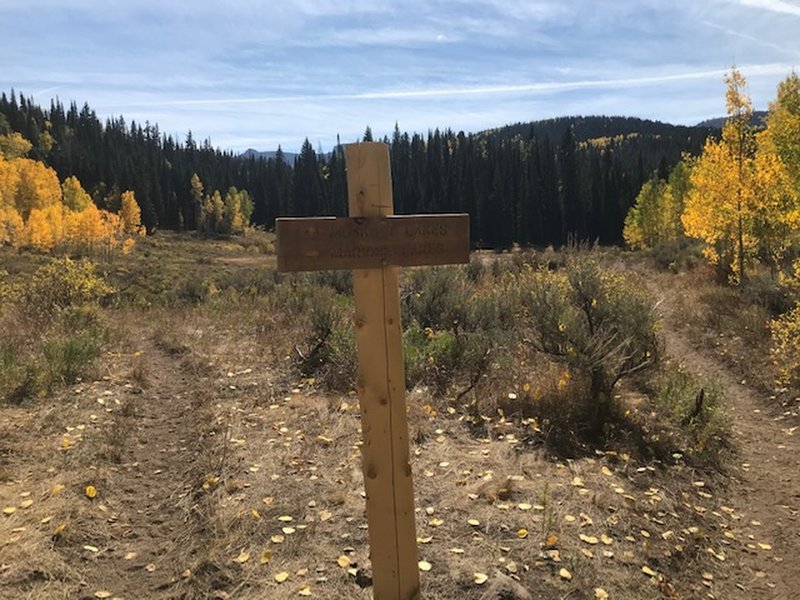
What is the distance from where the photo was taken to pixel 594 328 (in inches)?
291

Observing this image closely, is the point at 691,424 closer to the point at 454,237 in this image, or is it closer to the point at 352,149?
the point at 454,237

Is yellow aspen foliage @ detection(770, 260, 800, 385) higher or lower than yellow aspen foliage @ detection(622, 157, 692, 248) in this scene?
lower

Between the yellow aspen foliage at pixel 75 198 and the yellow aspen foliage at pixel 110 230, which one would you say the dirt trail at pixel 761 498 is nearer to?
the yellow aspen foliage at pixel 110 230

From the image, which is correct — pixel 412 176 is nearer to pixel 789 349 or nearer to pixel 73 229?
pixel 73 229

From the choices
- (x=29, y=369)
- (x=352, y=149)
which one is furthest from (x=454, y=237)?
(x=29, y=369)

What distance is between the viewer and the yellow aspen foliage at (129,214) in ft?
269

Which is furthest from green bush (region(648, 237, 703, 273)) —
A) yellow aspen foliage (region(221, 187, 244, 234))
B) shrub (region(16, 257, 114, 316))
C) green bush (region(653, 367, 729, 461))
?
yellow aspen foliage (region(221, 187, 244, 234))

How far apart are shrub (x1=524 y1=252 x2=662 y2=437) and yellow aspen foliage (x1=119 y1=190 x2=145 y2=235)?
85.5 meters

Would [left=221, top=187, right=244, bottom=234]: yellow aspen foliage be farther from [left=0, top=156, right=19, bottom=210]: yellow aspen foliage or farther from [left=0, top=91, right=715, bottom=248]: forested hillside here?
[left=0, top=156, right=19, bottom=210]: yellow aspen foliage

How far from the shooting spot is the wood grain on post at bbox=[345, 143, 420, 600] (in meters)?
2.91

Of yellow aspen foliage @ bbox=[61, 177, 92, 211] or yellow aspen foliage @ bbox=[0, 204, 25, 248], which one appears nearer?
yellow aspen foliage @ bbox=[0, 204, 25, 248]

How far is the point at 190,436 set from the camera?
6281 mm

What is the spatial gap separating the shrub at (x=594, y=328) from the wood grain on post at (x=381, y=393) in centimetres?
404

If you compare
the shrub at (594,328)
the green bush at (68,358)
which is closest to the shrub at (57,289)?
the green bush at (68,358)
